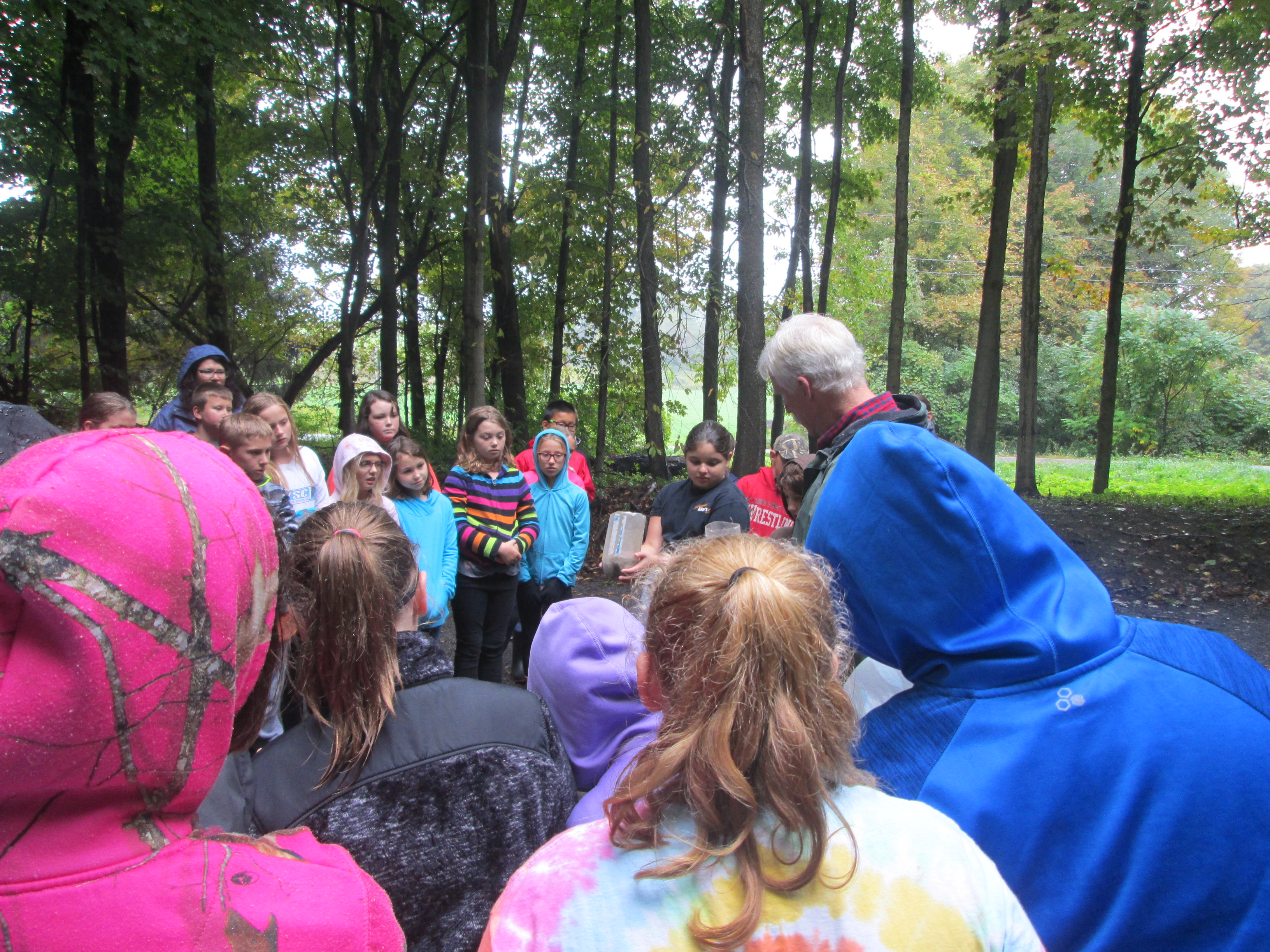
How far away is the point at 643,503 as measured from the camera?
36.3 ft

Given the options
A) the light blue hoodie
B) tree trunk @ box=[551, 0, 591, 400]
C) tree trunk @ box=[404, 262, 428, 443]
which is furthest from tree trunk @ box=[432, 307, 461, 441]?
the light blue hoodie

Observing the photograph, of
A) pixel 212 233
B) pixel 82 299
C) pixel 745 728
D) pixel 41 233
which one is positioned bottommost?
pixel 745 728

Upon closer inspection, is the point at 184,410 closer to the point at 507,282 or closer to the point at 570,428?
the point at 570,428

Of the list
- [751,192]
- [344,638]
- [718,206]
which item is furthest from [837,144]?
[344,638]

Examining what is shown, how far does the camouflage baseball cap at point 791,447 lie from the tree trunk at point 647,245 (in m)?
5.89

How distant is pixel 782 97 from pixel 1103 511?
10.7 metres

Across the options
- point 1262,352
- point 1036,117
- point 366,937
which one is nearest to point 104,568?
point 366,937

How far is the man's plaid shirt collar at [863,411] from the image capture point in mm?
2270

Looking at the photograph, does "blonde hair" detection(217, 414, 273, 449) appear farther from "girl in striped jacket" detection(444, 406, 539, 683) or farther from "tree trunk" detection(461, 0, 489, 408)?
"tree trunk" detection(461, 0, 489, 408)

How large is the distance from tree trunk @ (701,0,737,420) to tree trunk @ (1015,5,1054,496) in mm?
4594

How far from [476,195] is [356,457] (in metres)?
5.48

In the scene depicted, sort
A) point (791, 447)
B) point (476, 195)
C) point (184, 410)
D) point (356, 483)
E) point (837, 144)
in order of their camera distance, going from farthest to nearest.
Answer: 1. point (837, 144)
2. point (476, 195)
3. point (184, 410)
4. point (791, 447)
5. point (356, 483)

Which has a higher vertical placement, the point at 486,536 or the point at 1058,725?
the point at 1058,725

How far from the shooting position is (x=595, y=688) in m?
1.80
